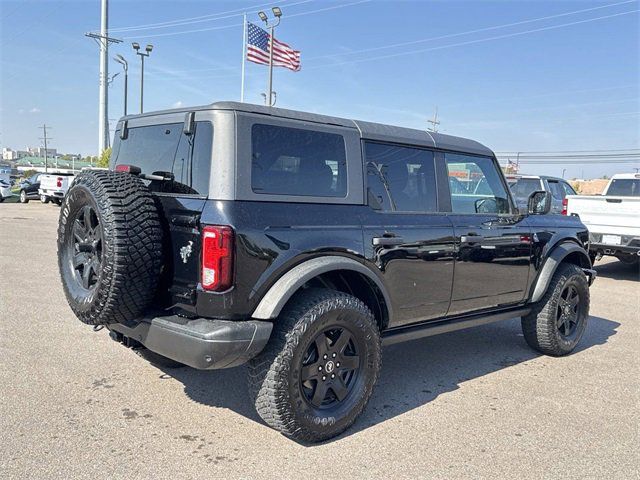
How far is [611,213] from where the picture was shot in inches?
388

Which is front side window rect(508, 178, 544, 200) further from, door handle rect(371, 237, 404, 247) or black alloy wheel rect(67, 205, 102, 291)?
black alloy wheel rect(67, 205, 102, 291)

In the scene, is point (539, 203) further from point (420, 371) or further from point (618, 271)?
point (618, 271)

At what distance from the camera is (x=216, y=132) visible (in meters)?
3.20

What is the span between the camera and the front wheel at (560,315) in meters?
5.23

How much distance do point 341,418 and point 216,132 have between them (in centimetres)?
192

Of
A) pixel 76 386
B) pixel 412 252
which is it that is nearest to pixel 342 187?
pixel 412 252

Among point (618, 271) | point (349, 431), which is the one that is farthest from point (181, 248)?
point (618, 271)

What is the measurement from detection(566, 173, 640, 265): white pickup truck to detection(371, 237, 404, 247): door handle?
7431mm

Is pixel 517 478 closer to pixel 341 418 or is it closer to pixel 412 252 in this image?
pixel 341 418

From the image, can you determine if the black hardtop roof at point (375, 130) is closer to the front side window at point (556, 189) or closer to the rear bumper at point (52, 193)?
the front side window at point (556, 189)

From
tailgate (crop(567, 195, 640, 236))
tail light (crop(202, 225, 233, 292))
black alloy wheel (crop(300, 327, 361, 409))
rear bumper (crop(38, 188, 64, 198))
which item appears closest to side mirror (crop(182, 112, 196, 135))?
tail light (crop(202, 225, 233, 292))

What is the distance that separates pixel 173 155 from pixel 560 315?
4052 millimetres

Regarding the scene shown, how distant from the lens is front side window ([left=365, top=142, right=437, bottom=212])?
3954 mm

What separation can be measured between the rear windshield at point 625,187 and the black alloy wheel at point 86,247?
37.3 ft
